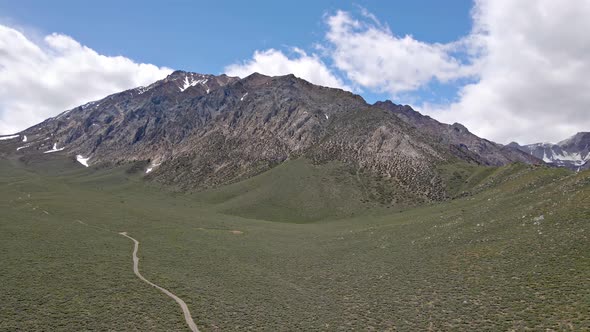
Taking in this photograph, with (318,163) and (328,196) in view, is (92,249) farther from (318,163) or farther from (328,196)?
(318,163)

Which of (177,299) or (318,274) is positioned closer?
(177,299)

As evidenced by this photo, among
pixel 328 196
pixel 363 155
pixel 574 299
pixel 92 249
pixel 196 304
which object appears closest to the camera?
pixel 574 299

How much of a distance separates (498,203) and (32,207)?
11383 cm

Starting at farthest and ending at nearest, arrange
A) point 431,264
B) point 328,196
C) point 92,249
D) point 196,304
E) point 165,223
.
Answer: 1. point 328,196
2. point 165,223
3. point 92,249
4. point 431,264
5. point 196,304

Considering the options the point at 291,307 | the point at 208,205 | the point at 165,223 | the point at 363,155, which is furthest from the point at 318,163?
the point at 291,307

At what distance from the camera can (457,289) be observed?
3684 centimetres

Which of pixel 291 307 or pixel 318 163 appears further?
pixel 318 163

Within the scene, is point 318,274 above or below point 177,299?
below

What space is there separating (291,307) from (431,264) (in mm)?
21132

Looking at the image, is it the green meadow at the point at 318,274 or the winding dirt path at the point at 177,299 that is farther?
the green meadow at the point at 318,274

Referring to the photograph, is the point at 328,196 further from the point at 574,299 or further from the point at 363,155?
the point at 574,299

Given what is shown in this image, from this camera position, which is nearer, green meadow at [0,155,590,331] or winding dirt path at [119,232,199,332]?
winding dirt path at [119,232,199,332]

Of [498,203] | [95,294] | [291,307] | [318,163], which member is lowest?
[291,307]

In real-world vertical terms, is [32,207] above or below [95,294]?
above
